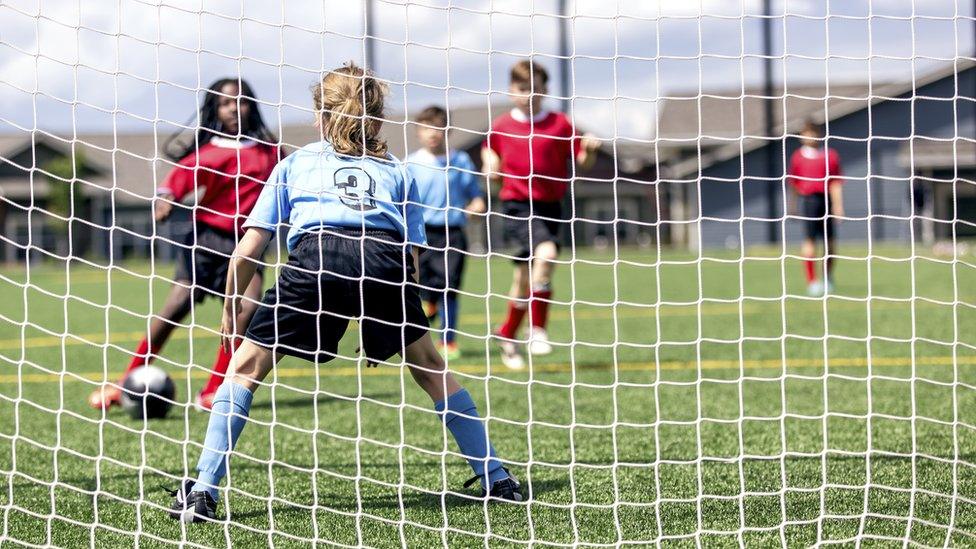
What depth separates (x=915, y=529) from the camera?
3.20 metres

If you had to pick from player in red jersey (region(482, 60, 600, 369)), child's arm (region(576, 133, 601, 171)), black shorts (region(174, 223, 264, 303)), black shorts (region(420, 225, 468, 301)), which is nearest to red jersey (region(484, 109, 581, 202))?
player in red jersey (region(482, 60, 600, 369))

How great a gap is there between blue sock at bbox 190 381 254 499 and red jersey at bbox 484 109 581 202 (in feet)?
12.0

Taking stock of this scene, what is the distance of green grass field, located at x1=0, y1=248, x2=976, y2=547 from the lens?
3.31 m

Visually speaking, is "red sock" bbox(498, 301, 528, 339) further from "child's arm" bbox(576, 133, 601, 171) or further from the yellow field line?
"child's arm" bbox(576, 133, 601, 171)

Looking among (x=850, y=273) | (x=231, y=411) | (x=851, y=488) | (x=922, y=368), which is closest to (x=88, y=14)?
(x=231, y=411)

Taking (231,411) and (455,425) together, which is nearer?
(231,411)

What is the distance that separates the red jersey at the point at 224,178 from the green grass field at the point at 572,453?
0.76 meters

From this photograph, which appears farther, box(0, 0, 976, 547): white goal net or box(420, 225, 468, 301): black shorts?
box(420, 225, 468, 301): black shorts

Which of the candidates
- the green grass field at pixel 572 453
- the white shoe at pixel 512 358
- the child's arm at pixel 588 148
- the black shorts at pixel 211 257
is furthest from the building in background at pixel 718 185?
the black shorts at pixel 211 257

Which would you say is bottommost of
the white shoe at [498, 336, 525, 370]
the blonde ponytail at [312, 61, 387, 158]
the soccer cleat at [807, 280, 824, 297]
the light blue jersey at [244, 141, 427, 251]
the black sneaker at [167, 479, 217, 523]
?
the soccer cleat at [807, 280, 824, 297]

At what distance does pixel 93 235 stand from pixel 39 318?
28.7 metres

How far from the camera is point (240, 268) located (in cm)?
351

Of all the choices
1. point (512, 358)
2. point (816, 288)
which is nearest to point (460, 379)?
point (512, 358)

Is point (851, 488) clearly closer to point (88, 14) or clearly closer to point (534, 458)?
point (534, 458)
